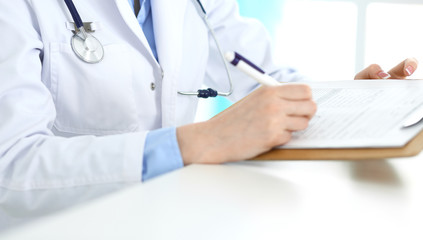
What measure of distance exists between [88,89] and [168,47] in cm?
21

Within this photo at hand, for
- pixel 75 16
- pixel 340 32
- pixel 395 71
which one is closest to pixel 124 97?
pixel 75 16

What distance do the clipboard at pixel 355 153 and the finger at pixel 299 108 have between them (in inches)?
2.0

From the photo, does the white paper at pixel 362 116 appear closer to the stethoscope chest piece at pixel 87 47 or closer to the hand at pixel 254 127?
the hand at pixel 254 127

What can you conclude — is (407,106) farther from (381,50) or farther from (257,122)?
(381,50)

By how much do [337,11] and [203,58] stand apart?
164 centimetres

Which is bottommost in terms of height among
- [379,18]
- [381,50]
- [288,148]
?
[381,50]

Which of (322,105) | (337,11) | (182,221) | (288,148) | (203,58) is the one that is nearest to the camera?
(182,221)

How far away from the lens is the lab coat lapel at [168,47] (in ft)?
3.44

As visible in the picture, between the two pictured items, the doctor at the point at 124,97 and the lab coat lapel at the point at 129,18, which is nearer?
the doctor at the point at 124,97

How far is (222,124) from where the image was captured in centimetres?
64

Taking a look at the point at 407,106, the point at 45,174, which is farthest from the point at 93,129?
the point at 407,106

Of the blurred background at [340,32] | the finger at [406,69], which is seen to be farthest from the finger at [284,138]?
the blurred background at [340,32]

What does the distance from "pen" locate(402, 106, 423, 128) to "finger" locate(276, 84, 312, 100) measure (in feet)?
0.41

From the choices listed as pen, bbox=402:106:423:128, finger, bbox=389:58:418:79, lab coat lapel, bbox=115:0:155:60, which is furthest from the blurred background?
pen, bbox=402:106:423:128
